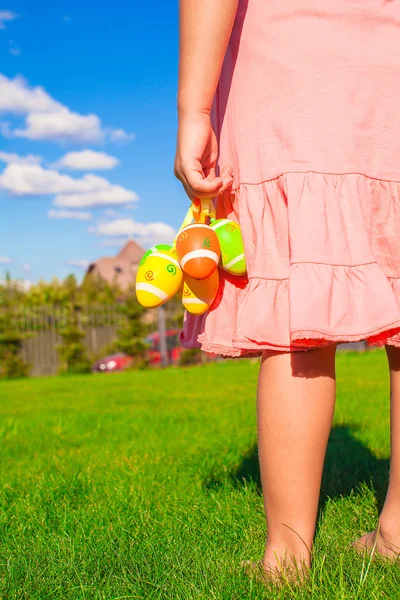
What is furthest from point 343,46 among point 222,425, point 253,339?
point 222,425

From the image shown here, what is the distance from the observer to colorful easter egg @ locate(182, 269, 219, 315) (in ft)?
5.30

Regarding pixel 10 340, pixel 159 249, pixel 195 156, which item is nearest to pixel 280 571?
pixel 159 249

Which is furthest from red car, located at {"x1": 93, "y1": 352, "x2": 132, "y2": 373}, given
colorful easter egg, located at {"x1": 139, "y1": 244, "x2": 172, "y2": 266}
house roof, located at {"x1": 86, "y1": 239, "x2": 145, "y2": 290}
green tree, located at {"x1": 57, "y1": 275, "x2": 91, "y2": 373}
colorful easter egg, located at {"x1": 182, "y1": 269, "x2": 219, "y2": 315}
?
house roof, located at {"x1": 86, "y1": 239, "x2": 145, "y2": 290}

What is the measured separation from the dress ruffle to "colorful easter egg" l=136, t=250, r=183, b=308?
17 cm

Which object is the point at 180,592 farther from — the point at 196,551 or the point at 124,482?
the point at 124,482

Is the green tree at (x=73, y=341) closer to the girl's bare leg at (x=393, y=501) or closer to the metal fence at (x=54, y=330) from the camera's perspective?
the metal fence at (x=54, y=330)

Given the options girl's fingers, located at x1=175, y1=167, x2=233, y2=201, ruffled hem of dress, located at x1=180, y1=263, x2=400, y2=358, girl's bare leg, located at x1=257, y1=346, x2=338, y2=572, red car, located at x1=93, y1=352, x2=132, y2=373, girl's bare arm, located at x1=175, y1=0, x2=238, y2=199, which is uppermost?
girl's bare arm, located at x1=175, y1=0, x2=238, y2=199

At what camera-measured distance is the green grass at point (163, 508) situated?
4.83 ft

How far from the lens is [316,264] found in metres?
1.42

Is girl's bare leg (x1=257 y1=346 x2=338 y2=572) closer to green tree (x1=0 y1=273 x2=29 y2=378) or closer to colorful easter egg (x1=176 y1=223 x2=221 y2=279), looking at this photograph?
colorful easter egg (x1=176 y1=223 x2=221 y2=279)

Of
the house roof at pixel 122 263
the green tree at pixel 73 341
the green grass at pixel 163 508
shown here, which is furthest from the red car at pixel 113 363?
the house roof at pixel 122 263

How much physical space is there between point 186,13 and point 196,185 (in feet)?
1.26

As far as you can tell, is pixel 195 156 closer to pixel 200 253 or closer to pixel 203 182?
pixel 203 182

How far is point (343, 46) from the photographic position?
1.53 meters
